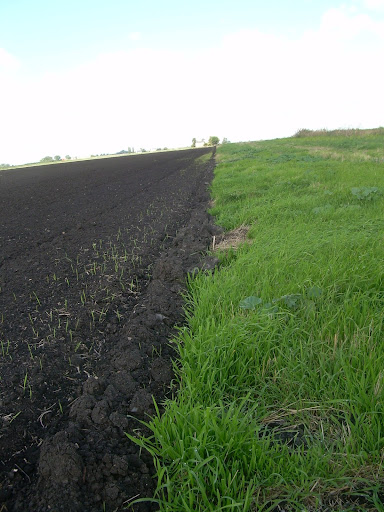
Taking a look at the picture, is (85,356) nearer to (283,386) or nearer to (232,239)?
(283,386)

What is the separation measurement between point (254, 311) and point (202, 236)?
237 centimetres

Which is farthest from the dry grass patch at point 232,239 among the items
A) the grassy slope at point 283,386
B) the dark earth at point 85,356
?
the grassy slope at point 283,386

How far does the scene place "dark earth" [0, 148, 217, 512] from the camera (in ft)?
5.10

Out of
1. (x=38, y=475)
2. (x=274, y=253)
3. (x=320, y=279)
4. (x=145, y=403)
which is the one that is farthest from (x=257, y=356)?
(x=274, y=253)

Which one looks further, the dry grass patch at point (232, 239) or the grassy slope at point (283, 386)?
the dry grass patch at point (232, 239)

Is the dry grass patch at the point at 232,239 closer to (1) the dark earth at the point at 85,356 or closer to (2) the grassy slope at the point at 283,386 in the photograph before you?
(1) the dark earth at the point at 85,356

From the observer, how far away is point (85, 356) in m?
2.53

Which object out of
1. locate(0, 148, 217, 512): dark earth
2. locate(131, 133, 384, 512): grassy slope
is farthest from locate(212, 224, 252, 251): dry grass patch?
locate(131, 133, 384, 512): grassy slope

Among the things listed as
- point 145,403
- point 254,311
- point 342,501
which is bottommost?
point 342,501

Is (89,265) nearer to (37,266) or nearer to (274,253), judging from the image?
(37,266)

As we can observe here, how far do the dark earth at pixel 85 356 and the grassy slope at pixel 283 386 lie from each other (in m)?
0.19

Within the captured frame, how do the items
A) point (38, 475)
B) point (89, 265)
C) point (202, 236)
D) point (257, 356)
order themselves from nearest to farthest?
point (38, 475), point (257, 356), point (89, 265), point (202, 236)

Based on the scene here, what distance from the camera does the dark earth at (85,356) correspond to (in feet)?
5.10

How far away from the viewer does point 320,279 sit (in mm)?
2896
